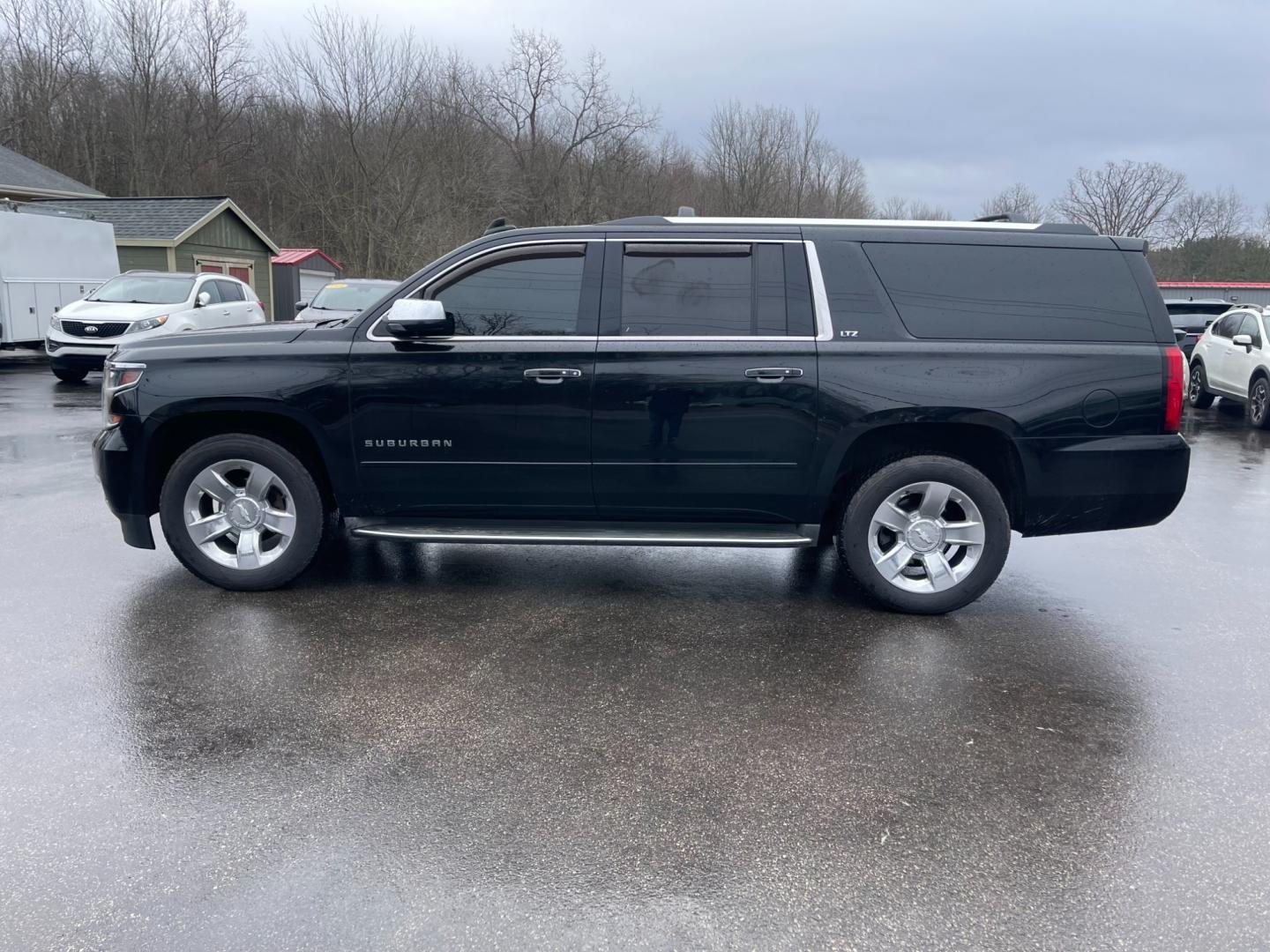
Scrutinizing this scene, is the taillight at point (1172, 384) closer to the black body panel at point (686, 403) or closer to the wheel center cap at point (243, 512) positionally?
the black body panel at point (686, 403)

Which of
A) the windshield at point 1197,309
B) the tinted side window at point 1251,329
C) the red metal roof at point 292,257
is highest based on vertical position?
the red metal roof at point 292,257

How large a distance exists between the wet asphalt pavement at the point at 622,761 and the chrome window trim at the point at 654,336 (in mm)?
1420

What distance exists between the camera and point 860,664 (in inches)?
170

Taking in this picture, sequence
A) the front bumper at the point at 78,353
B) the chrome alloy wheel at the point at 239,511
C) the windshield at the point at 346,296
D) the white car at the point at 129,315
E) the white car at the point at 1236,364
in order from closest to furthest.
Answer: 1. the chrome alloy wheel at the point at 239,511
2. the white car at the point at 1236,364
3. the front bumper at the point at 78,353
4. the white car at the point at 129,315
5. the windshield at the point at 346,296

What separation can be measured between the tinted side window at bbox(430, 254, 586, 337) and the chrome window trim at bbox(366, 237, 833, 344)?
0.05 meters

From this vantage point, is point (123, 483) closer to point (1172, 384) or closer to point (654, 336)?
point (654, 336)

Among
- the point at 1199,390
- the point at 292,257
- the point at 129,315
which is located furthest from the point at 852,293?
the point at 292,257

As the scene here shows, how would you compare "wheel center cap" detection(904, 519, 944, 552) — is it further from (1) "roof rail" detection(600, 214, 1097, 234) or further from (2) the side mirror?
(2) the side mirror

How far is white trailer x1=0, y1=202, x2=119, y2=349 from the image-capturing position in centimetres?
1842

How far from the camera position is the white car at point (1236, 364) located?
44.4 ft

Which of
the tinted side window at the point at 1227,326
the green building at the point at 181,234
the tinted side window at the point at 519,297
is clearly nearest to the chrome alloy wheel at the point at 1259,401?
the tinted side window at the point at 1227,326

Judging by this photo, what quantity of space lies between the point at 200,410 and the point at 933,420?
379 centimetres

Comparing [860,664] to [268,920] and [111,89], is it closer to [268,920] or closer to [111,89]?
[268,920]

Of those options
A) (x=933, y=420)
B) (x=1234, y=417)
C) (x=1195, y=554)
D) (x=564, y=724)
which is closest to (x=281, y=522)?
(x=564, y=724)
